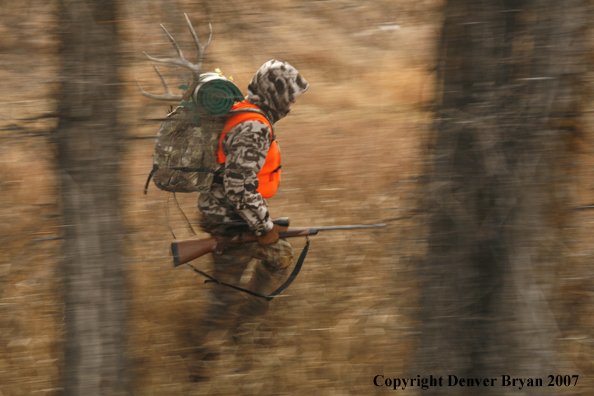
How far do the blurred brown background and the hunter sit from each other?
180 millimetres

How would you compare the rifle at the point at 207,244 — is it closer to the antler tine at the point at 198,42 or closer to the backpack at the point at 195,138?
the backpack at the point at 195,138

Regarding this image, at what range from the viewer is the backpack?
2.80 meters

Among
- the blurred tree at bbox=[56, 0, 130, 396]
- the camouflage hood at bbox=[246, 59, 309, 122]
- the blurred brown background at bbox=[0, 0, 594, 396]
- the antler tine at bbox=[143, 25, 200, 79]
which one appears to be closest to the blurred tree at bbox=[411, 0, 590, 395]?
the blurred brown background at bbox=[0, 0, 594, 396]

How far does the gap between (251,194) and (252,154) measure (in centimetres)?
27

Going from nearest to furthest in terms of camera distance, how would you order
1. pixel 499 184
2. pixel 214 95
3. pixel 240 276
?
pixel 499 184, pixel 214 95, pixel 240 276

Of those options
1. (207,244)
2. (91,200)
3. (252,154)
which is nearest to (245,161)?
(252,154)

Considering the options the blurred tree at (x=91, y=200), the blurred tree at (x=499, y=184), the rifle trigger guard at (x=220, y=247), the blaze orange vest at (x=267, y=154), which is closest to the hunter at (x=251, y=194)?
the blaze orange vest at (x=267, y=154)

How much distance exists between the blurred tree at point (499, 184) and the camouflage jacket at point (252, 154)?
107 cm

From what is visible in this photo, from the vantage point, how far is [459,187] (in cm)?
259

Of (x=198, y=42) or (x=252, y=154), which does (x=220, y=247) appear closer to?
(x=252, y=154)

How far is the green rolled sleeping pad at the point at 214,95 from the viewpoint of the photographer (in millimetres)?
2762

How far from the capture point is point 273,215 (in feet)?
17.1

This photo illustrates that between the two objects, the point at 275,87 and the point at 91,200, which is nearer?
the point at 91,200

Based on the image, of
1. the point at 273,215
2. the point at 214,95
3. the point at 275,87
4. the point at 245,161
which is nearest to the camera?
the point at 214,95
